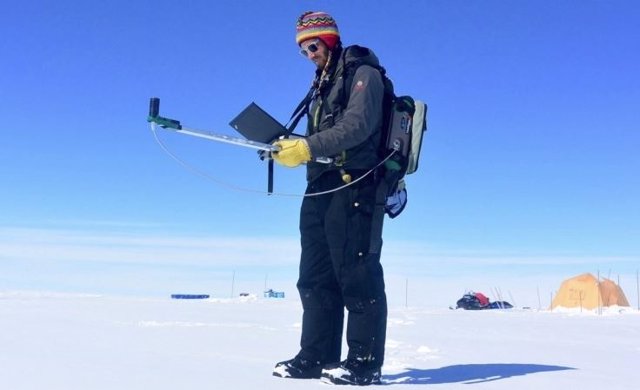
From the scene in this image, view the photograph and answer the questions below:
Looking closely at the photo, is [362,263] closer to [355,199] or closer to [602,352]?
[355,199]

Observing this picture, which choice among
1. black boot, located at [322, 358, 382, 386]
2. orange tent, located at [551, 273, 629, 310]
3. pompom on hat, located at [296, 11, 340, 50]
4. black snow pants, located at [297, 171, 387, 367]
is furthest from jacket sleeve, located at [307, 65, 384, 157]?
orange tent, located at [551, 273, 629, 310]

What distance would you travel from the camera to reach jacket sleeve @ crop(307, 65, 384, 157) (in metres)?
3.48

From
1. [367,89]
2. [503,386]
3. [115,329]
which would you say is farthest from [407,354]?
[115,329]

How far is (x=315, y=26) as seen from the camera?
387 cm

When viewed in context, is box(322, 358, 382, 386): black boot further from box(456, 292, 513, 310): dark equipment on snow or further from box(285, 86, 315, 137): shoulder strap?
box(456, 292, 513, 310): dark equipment on snow

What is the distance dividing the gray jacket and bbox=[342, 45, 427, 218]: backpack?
0.10ft

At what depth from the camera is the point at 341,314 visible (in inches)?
152

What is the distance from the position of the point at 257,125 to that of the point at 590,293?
22.3 m

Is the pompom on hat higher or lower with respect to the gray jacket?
higher

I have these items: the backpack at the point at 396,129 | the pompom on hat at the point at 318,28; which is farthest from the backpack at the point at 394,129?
the pompom on hat at the point at 318,28

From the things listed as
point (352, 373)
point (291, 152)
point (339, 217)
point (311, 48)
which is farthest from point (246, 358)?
point (311, 48)

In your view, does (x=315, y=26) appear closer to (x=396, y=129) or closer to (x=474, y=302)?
(x=396, y=129)

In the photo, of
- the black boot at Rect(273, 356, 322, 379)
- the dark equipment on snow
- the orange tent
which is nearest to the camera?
the black boot at Rect(273, 356, 322, 379)

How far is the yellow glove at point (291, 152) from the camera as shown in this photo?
137 inches
